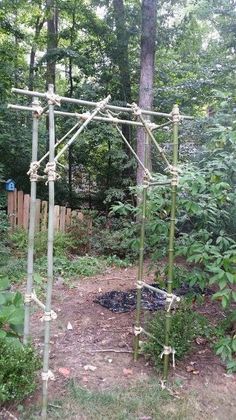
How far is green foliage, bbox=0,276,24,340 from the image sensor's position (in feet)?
8.11

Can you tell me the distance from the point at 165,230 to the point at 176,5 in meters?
6.30

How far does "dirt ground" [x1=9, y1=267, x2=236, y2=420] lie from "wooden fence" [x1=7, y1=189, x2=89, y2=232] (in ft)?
8.06

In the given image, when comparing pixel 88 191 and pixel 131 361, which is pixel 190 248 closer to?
pixel 131 361

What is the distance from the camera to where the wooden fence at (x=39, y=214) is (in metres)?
6.11

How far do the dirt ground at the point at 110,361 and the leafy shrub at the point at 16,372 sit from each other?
0.25 metres

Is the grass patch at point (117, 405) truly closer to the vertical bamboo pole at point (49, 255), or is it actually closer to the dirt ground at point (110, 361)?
the dirt ground at point (110, 361)

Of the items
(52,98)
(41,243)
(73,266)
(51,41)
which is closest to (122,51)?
(51,41)

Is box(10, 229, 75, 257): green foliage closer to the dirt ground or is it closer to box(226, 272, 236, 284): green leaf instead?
the dirt ground

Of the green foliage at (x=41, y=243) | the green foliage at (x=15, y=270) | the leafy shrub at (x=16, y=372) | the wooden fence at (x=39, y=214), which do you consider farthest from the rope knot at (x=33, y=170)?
the wooden fence at (x=39, y=214)

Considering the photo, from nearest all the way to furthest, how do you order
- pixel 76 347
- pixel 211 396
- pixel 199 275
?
pixel 211 396, pixel 199 275, pixel 76 347

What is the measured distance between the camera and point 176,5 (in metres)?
7.50

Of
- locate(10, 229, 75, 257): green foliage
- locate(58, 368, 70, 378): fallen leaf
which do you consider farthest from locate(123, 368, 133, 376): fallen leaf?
locate(10, 229, 75, 257): green foliage

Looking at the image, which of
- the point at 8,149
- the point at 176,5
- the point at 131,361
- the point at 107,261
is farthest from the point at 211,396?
the point at 176,5

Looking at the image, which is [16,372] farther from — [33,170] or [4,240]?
[4,240]
